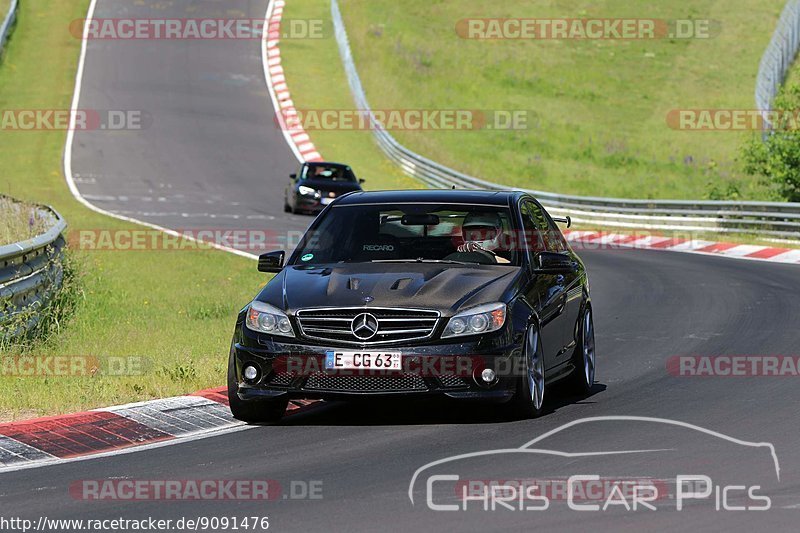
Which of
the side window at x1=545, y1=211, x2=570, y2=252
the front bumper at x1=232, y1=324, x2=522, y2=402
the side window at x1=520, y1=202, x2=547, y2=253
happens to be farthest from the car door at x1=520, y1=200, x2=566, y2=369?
the front bumper at x1=232, y1=324, x2=522, y2=402

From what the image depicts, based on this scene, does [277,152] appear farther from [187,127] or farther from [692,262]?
[692,262]

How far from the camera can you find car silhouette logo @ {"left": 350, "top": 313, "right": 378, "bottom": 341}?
Answer: 9000 mm

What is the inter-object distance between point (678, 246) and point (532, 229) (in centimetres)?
1975

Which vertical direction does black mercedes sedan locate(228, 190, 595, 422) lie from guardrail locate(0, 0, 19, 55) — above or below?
below

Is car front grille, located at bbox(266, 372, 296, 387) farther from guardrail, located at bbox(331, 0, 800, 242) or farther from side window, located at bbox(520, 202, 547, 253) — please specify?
guardrail, located at bbox(331, 0, 800, 242)

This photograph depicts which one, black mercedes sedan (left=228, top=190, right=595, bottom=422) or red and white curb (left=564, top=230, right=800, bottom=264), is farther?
red and white curb (left=564, top=230, right=800, bottom=264)

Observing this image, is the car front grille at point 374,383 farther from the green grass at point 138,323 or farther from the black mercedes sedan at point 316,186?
the black mercedes sedan at point 316,186

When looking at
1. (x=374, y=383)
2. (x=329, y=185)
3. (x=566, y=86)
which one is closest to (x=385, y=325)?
(x=374, y=383)

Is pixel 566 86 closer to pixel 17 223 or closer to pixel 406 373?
pixel 17 223

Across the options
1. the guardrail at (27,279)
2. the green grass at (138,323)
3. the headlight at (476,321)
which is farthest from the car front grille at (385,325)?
the guardrail at (27,279)

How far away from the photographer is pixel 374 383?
9000mm

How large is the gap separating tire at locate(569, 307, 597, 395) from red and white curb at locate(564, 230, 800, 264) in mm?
14431

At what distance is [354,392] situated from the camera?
29.6 feet

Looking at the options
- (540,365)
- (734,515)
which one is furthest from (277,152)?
(734,515)
